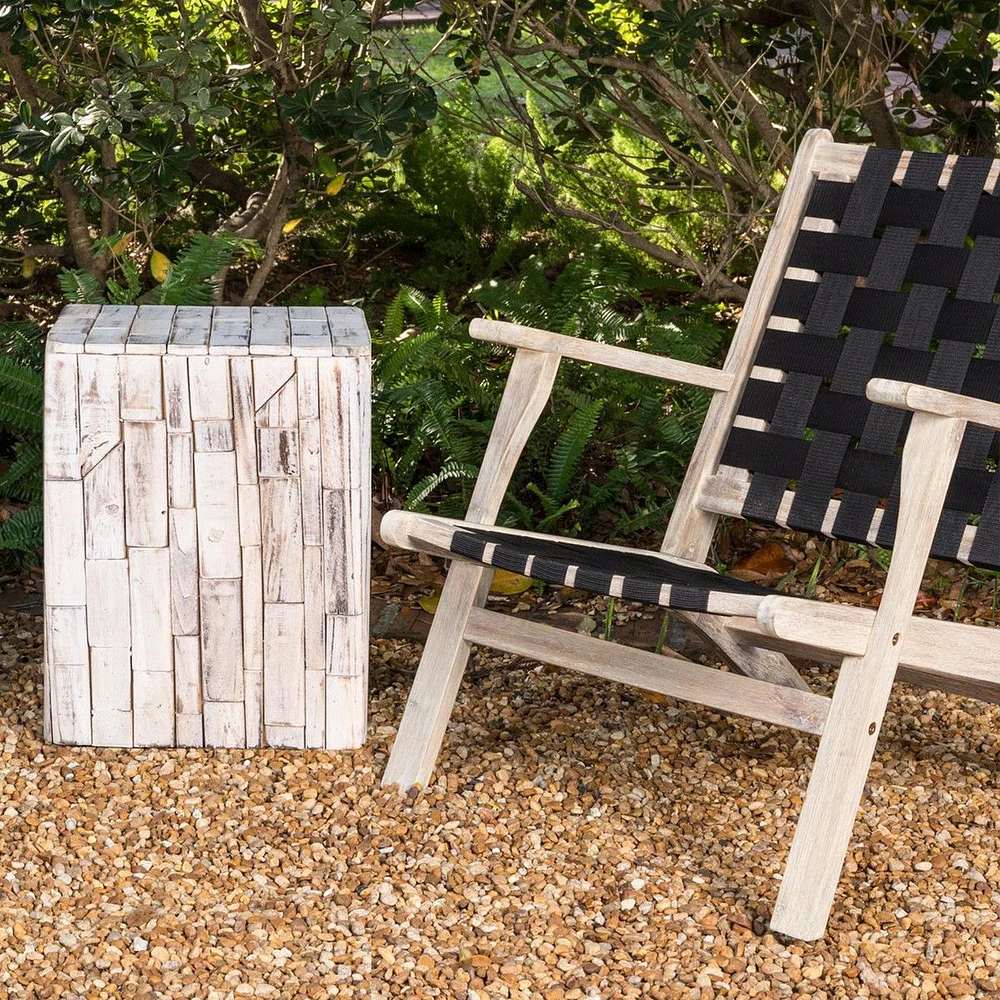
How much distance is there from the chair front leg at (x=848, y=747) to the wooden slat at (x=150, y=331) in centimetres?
129

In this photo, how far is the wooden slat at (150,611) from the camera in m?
2.43

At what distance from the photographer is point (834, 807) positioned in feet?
6.60

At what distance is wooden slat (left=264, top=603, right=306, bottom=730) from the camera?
2.47 metres

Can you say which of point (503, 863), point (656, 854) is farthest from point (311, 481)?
point (656, 854)

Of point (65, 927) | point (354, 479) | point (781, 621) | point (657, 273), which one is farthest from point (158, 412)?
point (657, 273)

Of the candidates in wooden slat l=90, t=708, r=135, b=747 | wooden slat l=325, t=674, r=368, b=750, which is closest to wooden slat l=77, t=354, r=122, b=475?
wooden slat l=90, t=708, r=135, b=747

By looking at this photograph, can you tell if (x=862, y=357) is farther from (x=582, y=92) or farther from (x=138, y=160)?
(x=138, y=160)

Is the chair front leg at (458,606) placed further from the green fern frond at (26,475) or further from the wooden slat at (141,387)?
the green fern frond at (26,475)

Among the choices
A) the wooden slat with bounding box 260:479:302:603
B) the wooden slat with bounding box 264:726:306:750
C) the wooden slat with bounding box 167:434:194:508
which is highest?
the wooden slat with bounding box 167:434:194:508

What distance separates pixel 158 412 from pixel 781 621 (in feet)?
3.82

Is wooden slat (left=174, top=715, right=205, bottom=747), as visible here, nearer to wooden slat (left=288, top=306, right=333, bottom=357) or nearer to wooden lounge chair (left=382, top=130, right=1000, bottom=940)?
wooden lounge chair (left=382, top=130, right=1000, bottom=940)

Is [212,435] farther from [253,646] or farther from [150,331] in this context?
[253,646]

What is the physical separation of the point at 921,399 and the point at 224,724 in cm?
142

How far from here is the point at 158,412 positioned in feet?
7.77
